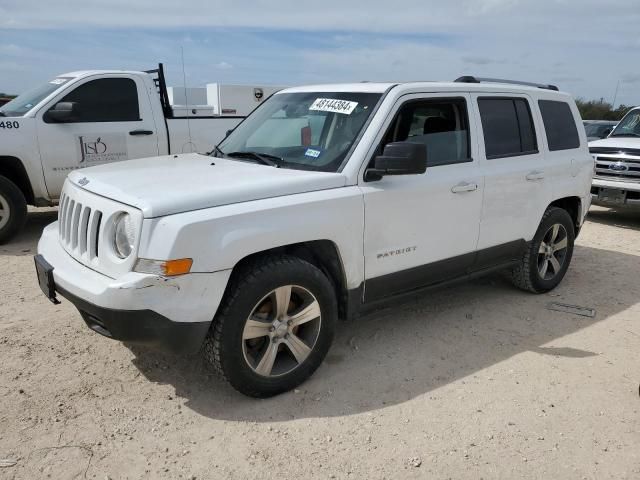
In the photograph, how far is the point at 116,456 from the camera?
2838mm

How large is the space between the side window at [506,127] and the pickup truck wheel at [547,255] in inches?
29.3

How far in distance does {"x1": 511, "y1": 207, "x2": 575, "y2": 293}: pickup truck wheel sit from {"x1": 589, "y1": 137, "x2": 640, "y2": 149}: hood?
174 inches

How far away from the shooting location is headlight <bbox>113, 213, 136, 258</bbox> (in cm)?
292

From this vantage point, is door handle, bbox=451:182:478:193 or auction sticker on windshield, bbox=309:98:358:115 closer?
auction sticker on windshield, bbox=309:98:358:115

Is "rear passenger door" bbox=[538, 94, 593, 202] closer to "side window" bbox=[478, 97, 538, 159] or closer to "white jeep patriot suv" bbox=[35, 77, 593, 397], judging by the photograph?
"white jeep patriot suv" bbox=[35, 77, 593, 397]

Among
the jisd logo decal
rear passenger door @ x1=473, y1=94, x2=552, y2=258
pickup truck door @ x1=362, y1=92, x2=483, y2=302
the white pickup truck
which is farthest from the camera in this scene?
the jisd logo decal

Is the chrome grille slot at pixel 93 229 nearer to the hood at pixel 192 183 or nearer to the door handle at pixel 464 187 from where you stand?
the hood at pixel 192 183

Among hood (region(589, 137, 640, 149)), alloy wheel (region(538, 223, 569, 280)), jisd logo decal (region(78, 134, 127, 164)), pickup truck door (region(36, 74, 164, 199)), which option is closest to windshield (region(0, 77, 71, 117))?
pickup truck door (region(36, 74, 164, 199))

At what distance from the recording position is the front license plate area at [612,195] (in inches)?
340

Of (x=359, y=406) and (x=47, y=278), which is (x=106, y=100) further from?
(x=359, y=406)

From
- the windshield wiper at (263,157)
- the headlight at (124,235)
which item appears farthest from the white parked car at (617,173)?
the headlight at (124,235)

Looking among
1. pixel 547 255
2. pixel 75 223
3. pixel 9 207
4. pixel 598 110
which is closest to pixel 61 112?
pixel 9 207

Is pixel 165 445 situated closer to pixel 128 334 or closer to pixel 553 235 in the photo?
pixel 128 334

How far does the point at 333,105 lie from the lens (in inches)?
156
